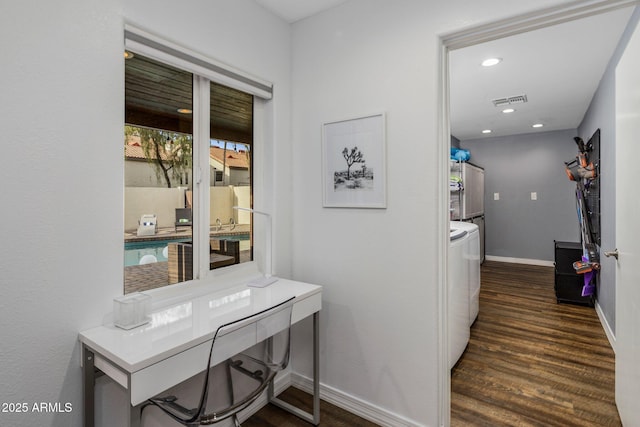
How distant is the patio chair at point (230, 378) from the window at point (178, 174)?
53 centimetres

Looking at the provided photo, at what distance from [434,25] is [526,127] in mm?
4805

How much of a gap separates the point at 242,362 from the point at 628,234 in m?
1.96

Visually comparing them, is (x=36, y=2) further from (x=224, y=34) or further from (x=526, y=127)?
(x=526, y=127)

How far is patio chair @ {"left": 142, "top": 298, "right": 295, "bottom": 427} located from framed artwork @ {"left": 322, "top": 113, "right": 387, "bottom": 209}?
2.49 ft

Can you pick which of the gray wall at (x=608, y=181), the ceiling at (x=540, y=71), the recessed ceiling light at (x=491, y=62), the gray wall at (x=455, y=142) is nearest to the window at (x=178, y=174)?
the ceiling at (x=540, y=71)

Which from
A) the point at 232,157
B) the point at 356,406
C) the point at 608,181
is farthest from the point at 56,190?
the point at 608,181

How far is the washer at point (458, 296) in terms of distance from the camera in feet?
7.56

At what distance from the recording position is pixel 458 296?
248 centimetres

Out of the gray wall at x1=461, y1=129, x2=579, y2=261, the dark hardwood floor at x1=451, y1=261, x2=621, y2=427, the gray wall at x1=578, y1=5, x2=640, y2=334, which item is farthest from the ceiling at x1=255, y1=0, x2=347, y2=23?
the gray wall at x1=461, y1=129, x2=579, y2=261

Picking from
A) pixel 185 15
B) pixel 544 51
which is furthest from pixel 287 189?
pixel 544 51

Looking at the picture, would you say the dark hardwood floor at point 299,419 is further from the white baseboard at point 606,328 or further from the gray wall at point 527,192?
the gray wall at point 527,192

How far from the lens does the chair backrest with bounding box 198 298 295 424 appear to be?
4.16ft

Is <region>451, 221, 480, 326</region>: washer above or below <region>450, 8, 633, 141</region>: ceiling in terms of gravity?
below

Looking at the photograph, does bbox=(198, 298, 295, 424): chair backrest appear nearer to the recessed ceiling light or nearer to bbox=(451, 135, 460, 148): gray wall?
the recessed ceiling light
